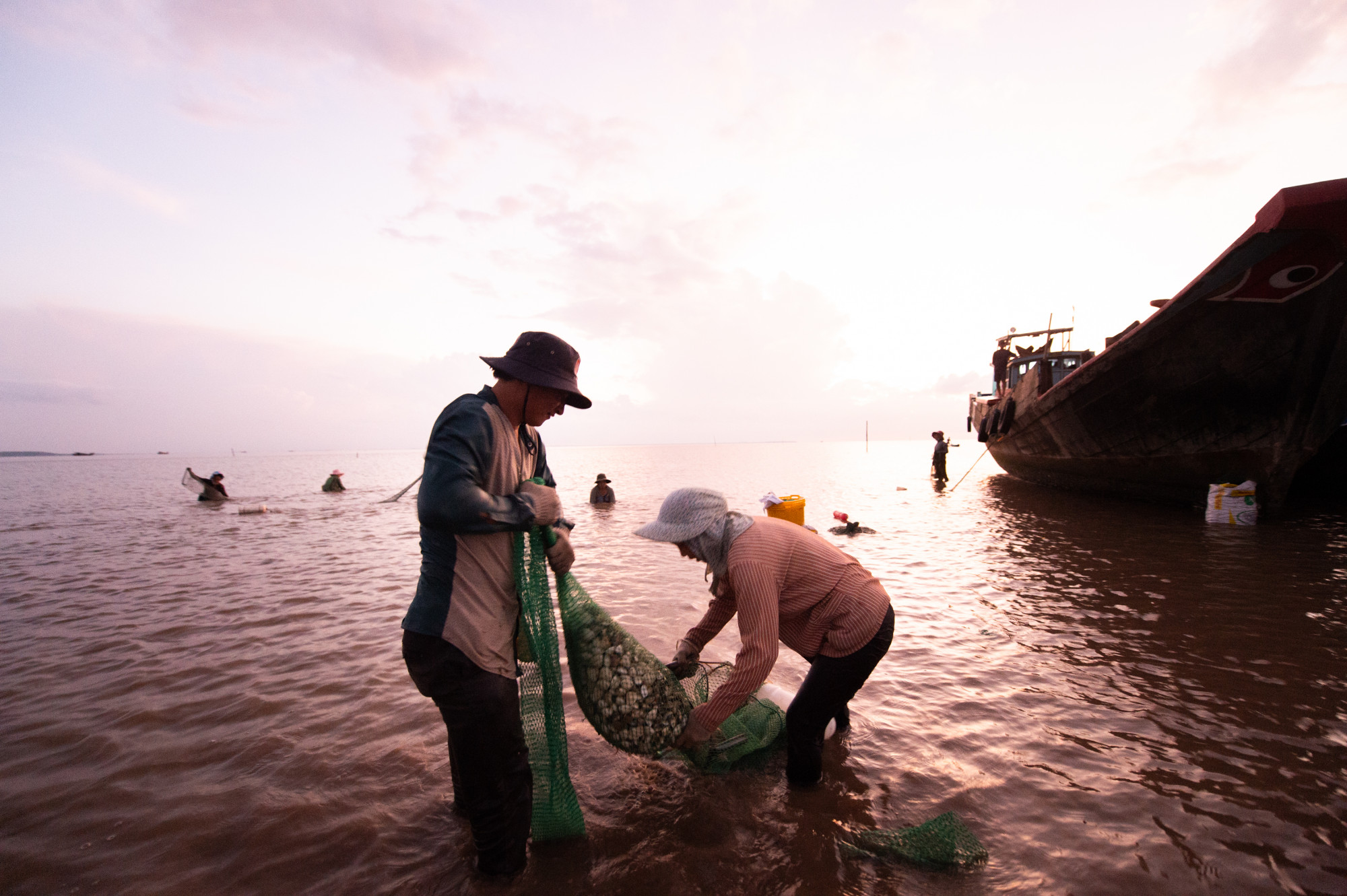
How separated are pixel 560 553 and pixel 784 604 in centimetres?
118

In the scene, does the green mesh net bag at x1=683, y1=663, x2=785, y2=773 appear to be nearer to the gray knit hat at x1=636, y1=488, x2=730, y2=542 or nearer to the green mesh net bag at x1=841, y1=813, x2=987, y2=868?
the green mesh net bag at x1=841, y1=813, x2=987, y2=868

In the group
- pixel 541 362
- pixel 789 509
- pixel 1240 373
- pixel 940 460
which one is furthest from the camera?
pixel 940 460

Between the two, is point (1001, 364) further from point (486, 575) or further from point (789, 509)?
point (486, 575)

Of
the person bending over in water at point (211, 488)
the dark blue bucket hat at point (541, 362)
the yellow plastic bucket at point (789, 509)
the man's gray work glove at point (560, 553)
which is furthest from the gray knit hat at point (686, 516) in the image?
the person bending over in water at point (211, 488)

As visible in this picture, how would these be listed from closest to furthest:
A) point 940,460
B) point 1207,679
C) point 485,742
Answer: point 485,742 < point 1207,679 < point 940,460

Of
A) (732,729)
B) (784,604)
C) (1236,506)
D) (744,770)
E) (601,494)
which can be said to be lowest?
(744,770)

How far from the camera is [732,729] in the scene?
3.30 meters

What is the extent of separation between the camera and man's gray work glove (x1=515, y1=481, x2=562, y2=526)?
2.22m

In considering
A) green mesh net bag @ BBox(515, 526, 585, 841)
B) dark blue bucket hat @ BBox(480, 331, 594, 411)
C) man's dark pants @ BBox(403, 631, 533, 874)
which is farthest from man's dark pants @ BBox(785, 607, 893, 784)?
dark blue bucket hat @ BBox(480, 331, 594, 411)

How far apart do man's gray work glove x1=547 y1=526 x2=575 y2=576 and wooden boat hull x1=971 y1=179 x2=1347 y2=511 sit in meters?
10.3

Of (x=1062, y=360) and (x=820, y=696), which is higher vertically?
(x=1062, y=360)

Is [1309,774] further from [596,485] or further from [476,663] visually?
[596,485]

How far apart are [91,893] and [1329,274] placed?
14319 mm

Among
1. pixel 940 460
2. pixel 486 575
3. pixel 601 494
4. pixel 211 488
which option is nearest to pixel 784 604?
pixel 486 575
